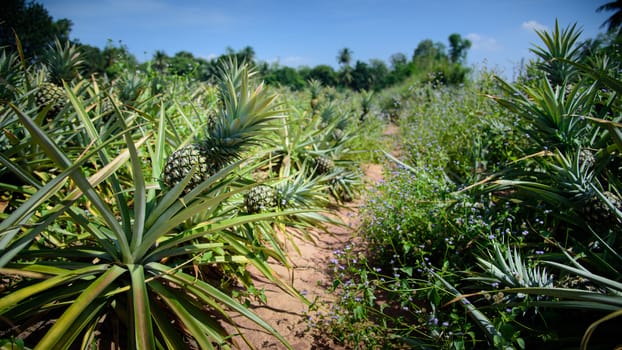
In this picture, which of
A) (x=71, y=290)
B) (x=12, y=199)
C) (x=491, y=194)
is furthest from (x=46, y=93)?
(x=491, y=194)

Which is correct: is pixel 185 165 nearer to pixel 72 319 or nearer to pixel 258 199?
pixel 258 199

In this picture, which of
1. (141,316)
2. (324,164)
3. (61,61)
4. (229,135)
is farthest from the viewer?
(324,164)

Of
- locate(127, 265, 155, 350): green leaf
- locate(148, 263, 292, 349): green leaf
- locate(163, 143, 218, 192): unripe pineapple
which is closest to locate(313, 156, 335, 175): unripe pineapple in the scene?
locate(163, 143, 218, 192): unripe pineapple

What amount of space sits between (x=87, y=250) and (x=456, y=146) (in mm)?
5483

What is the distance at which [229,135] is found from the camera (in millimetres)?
2189

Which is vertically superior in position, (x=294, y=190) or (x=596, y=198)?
(x=294, y=190)

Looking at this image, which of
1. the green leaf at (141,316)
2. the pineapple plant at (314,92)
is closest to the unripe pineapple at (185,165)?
the green leaf at (141,316)

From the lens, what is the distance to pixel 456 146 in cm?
536

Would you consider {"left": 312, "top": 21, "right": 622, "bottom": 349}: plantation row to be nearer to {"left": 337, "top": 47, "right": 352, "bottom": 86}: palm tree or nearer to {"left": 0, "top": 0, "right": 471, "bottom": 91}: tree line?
{"left": 0, "top": 0, "right": 471, "bottom": 91}: tree line

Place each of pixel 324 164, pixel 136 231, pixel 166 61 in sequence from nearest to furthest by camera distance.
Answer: pixel 136 231 < pixel 324 164 < pixel 166 61

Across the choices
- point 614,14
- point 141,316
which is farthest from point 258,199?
point 614,14

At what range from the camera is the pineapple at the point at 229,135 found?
2.08 metres

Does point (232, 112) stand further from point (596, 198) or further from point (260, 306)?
point (596, 198)

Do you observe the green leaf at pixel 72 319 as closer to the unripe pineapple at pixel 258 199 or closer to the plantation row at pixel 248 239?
the plantation row at pixel 248 239
